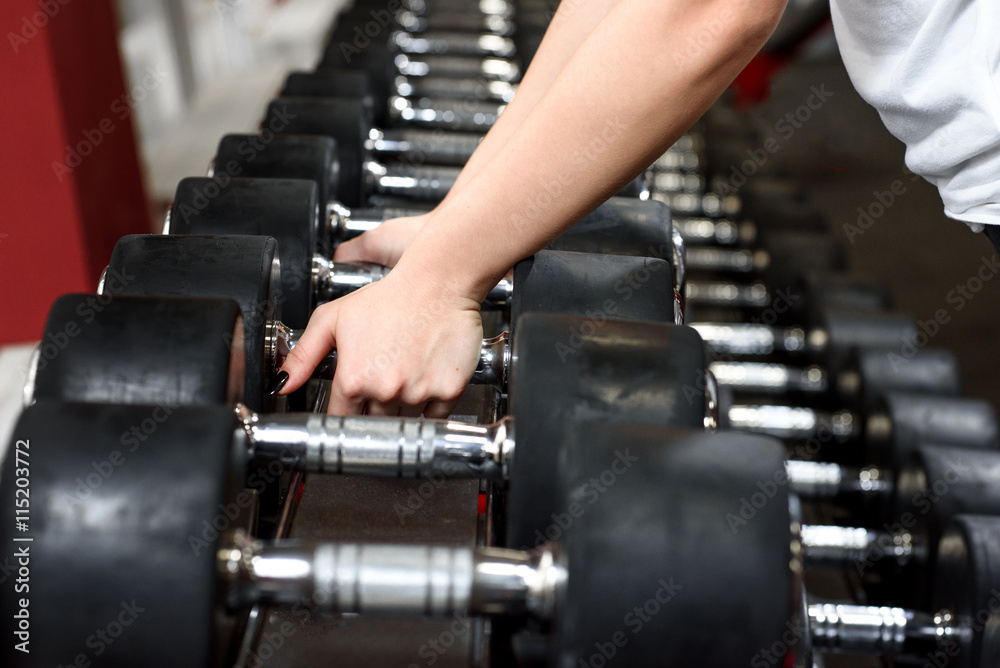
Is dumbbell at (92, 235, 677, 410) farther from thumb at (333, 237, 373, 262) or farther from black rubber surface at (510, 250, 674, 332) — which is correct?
thumb at (333, 237, 373, 262)

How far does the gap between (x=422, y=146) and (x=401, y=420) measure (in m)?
0.80

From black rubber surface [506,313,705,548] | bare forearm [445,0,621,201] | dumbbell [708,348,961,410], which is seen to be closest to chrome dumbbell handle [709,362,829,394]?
dumbbell [708,348,961,410]

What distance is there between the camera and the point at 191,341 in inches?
23.1

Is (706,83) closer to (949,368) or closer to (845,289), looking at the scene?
(949,368)

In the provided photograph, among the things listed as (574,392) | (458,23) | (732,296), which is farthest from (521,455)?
(458,23)

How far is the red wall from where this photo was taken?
166 centimetres

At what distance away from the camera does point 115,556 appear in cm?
48

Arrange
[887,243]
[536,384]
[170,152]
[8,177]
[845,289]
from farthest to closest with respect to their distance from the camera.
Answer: [170,152]
[887,243]
[8,177]
[845,289]
[536,384]

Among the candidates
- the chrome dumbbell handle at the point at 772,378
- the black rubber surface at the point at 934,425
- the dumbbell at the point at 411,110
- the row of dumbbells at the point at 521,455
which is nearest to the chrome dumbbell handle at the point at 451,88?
the dumbbell at the point at 411,110

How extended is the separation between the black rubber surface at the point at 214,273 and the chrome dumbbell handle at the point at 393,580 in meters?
0.19

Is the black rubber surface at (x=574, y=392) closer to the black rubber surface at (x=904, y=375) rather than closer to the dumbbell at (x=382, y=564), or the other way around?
the dumbbell at (x=382, y=564)

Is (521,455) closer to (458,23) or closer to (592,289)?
(592,289)

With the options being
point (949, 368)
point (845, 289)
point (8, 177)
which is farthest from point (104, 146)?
point (949, 368)

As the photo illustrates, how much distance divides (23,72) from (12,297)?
1.40 feet
